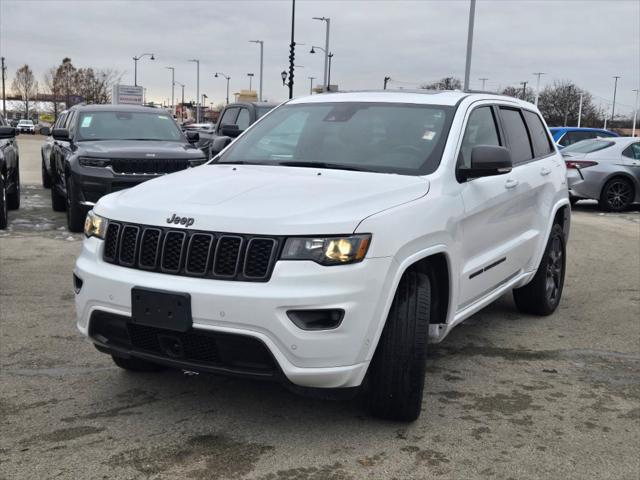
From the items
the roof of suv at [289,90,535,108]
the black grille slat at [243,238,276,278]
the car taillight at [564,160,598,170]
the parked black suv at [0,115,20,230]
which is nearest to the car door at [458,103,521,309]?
the roof of suv at [289,90,535,108]

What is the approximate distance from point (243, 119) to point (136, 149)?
12.9ft

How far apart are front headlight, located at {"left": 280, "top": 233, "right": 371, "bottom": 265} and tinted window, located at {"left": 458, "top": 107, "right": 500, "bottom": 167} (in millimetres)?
1341

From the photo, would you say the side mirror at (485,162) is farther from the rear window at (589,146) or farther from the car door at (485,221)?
the rear window at (589,146)

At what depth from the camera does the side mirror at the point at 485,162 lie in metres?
4.15

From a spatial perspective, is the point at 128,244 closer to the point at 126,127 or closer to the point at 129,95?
the point at 126,127

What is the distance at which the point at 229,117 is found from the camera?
1386cm

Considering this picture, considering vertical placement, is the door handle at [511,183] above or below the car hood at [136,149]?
above

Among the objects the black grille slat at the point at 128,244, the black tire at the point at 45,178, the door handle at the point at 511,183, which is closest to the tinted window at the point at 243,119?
the black tire at the point at 45,178

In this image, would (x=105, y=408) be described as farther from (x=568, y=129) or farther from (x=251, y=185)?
(x=568, y=129)

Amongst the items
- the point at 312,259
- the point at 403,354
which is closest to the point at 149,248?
the point at 312,259

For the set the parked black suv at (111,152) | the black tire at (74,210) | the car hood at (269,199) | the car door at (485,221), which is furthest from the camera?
the black tire at (74,210)

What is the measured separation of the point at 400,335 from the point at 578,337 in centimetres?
257

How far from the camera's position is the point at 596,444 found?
359 centimetres

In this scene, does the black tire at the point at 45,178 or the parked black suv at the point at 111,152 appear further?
the black tire at the point at 45,178
